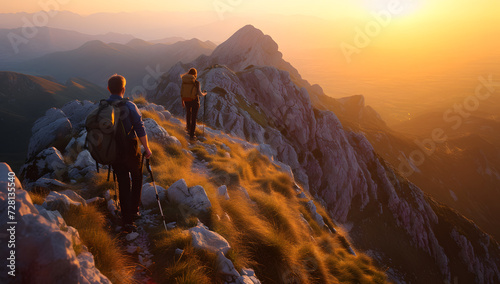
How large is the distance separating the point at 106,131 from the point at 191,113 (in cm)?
896

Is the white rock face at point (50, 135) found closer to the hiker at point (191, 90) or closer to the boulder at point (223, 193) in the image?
the hiker at point (191, 90)

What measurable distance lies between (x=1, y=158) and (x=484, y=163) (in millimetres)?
281367

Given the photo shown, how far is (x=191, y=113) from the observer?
13.0 m

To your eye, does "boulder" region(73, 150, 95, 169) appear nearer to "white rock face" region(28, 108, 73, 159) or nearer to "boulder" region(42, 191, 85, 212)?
"boulder" region(42, 191, 85, 212)

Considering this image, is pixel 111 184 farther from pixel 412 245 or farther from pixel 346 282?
pixel 412 245

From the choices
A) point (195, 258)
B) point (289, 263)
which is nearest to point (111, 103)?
point (195, 258)

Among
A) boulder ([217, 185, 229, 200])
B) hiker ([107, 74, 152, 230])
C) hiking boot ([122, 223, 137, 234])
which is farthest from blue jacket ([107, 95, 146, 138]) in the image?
boulder ([217, 185, 229, 200])

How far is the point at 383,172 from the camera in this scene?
61.8 meters

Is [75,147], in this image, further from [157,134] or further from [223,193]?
[223,193]

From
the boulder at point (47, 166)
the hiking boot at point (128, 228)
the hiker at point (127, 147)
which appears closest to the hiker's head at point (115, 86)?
the hiker at point (127, 147)

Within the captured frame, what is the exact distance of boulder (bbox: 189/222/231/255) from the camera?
15.5ft

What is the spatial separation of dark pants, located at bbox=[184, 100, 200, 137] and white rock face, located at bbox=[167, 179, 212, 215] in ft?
21.3

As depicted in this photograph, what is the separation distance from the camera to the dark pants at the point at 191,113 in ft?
40.6

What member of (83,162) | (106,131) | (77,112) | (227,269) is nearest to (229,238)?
(227,269)
